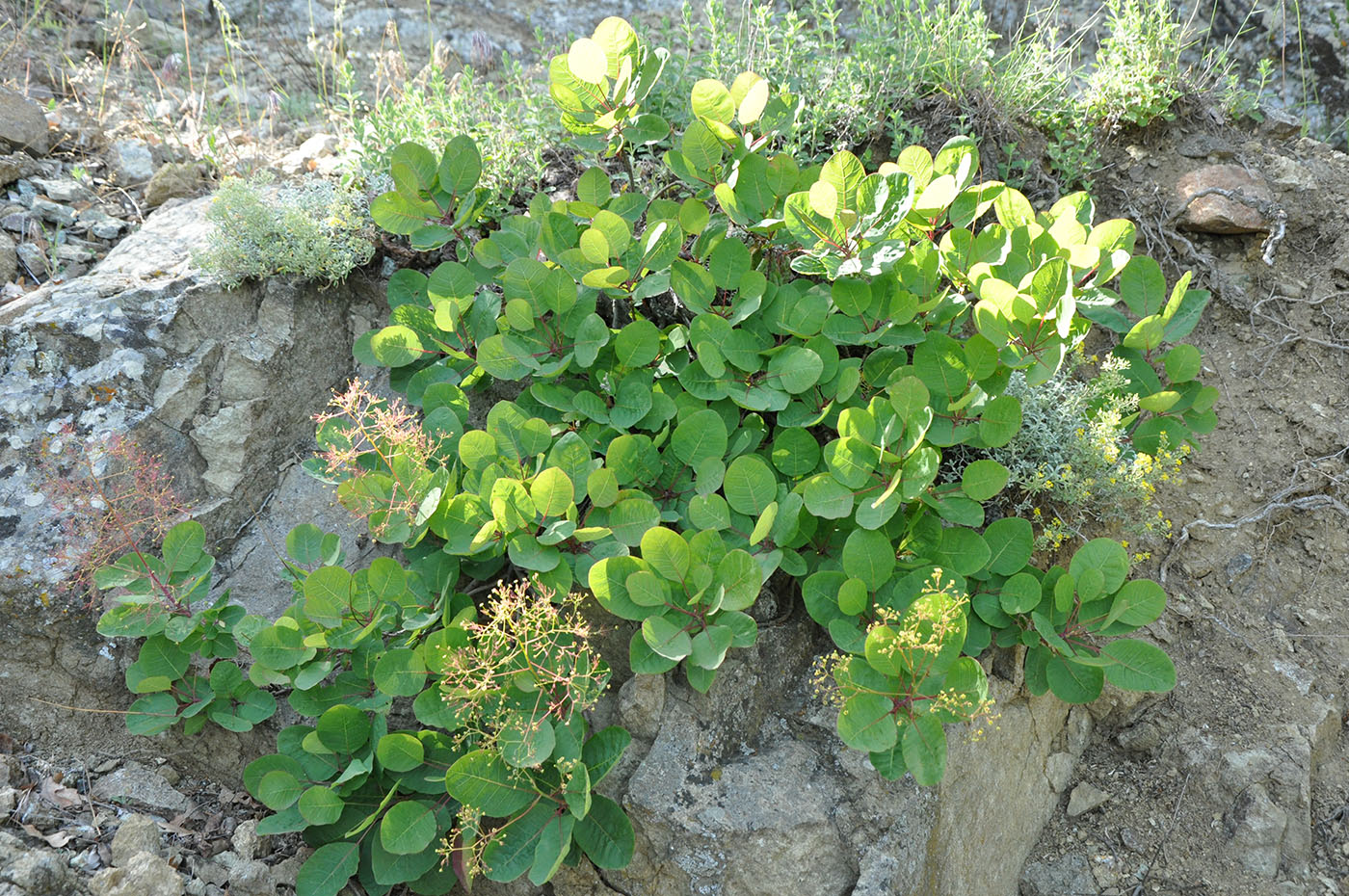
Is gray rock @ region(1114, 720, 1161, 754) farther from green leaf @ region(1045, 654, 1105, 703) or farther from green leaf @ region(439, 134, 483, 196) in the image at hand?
green leaf @ region(439, 134, 483, 196)

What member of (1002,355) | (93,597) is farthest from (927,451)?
(93,597)

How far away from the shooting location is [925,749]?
2.23 meters

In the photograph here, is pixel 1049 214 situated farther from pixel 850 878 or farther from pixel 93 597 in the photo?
pixel 93 597

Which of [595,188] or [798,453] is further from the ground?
[595,188]

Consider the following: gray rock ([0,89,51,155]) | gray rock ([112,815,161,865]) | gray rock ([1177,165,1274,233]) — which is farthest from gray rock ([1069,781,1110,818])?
gray rock ([0,89,51,155])

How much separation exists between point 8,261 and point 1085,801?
4398mm

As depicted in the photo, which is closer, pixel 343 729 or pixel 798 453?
pixel 343 729

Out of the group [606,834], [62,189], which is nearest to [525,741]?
[606,834]

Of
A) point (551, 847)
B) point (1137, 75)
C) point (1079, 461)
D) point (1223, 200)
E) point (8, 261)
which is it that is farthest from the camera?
point (1137, 75)

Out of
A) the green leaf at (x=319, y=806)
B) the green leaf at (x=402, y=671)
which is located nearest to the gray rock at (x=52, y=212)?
the green leaf at (x=402, y=671)

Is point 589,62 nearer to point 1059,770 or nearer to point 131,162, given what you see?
point 131,162

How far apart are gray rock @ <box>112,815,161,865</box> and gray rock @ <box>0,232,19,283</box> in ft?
7.44

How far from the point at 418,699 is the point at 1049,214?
2.36m

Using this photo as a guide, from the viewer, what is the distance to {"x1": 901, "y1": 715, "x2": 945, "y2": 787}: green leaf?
7.27 feet
